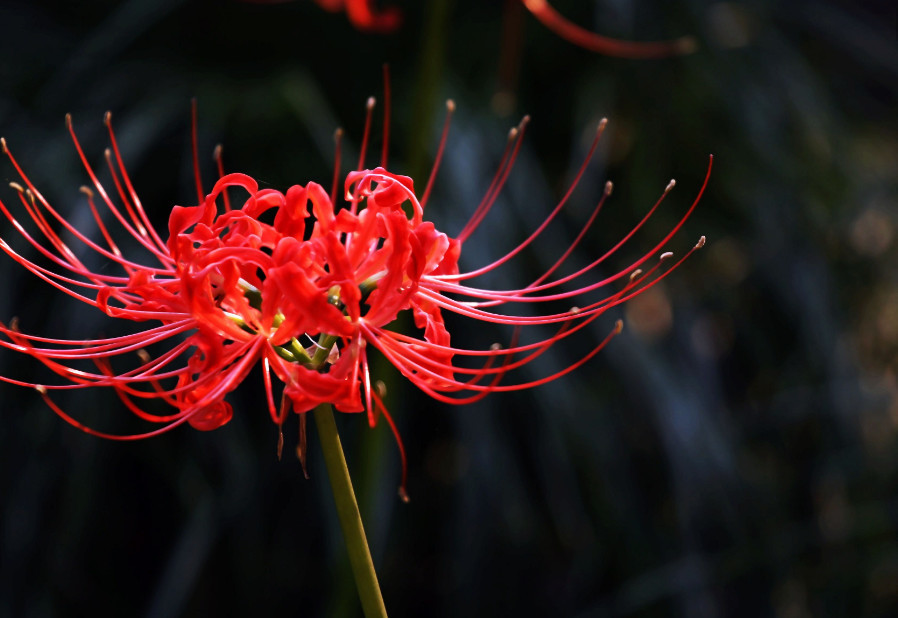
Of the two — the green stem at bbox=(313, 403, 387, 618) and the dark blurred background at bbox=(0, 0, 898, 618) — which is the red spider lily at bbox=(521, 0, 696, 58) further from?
the green stem at bbox=(313, 403, 387, 618)

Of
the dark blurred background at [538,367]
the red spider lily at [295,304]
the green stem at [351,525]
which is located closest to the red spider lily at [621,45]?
the dark blurred background at [538,367]

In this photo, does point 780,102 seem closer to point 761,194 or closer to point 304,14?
point 761,194

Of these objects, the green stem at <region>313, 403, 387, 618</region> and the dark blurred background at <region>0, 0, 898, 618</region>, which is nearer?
the green stem at <region>313, 403, 387, 618</region>

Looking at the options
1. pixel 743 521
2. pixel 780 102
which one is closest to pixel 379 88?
pixel 780 102

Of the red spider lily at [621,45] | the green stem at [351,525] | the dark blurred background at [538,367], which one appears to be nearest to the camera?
the green stem at [351,525]

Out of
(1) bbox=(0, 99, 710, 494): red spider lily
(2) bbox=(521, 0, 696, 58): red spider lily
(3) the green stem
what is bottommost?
(3) the green stem

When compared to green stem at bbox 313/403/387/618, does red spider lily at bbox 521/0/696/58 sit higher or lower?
higher

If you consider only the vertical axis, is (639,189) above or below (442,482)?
above

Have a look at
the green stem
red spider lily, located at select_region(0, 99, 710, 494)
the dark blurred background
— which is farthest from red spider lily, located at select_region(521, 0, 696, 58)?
the green stem

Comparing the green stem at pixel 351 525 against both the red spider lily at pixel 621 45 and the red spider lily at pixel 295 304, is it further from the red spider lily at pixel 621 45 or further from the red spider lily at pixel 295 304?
the red spider lily at pixel 621 45
